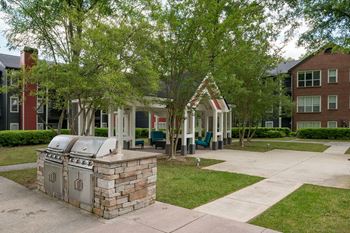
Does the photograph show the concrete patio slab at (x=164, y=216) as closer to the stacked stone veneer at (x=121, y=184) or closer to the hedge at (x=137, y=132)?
the stacked stone veneer at (x=121, y=184)

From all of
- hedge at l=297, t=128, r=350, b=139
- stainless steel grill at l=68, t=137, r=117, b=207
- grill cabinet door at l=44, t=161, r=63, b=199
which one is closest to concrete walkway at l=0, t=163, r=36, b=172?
grill cabinet door at l=44, t=161, r=63, b=199

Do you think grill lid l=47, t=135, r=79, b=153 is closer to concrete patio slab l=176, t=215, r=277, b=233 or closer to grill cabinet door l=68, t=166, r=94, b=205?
grill cabinet door l=68, t=166, r=94, b=205

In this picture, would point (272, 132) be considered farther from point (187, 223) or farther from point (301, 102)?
point (187, 223)

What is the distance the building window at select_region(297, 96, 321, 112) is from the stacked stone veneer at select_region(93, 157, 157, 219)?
29.7 m

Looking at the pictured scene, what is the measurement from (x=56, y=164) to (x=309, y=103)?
30.7 meters

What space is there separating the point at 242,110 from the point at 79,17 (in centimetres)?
1349

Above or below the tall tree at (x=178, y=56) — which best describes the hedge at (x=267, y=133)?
below

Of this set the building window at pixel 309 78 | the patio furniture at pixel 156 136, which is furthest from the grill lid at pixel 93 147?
the building window at pixel 309 78

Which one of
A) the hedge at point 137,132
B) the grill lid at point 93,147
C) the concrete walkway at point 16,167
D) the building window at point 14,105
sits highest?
the building window at point 14,105

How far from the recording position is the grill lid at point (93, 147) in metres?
5.47

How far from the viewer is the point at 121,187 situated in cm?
520

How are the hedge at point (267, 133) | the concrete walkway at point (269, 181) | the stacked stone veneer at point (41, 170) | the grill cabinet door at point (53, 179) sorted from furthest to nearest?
1. the hedge at point (267, 133)
2. the stacked stone veneer at point (41, 170)
3. the grill cabinet door at point (53, 179)
4. the concrete walkway at point (269, 181)

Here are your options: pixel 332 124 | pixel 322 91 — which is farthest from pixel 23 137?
pixel 332 124

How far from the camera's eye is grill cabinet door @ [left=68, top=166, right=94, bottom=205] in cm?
534
